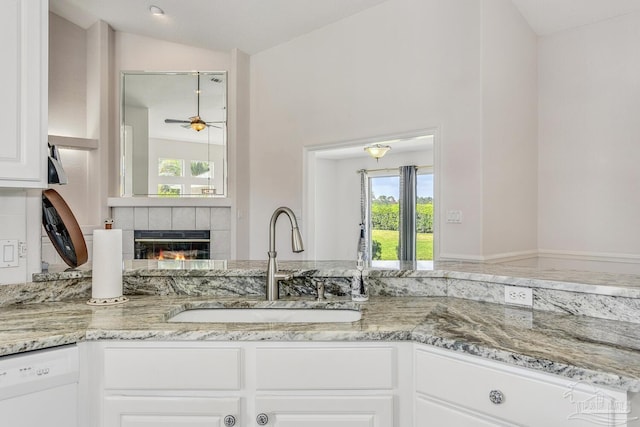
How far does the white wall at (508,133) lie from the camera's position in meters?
3.33

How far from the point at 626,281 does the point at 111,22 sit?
19.1 feet

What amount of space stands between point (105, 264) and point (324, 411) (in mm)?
1051

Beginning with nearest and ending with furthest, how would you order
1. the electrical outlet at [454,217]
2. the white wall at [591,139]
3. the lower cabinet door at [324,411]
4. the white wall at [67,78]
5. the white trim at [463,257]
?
1. the lower cabinet door at [324,411]
2. the white trim at [463,257]
3. the electrical outlet at [454,217]
4. the white wall at [591,139]
5. the white wall at [67,78]

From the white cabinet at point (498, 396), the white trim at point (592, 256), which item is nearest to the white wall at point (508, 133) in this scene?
the white trim at point (592, 256)

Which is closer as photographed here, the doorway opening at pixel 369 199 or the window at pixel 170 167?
the window at pixel 170 167

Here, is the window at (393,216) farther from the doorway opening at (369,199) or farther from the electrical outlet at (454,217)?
the electrical outlet at (454,217)

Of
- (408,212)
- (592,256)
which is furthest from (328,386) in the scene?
(408,212)

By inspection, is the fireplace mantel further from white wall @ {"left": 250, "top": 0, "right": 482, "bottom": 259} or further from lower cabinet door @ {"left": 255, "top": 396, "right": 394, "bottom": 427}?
lower cabinet door @ {"left": 255, "top": 396, "right": 394, "bottom": 427}

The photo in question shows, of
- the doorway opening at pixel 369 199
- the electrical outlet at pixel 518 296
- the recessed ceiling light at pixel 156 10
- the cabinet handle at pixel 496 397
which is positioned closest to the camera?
Result: the cabinet handle at pixel 496 397

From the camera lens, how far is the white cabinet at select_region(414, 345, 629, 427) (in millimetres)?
988

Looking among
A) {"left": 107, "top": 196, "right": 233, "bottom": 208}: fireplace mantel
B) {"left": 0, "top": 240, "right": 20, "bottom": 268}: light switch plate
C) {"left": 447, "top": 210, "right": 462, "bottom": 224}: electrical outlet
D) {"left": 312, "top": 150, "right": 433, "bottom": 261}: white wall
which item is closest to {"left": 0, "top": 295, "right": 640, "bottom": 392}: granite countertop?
{"left": 0, "top": 240, "right": 20, "bottom": 268}: light switch plate

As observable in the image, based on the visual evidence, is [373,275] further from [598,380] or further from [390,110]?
[390,110]

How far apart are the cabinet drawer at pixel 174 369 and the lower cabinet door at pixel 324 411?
13 centimetres

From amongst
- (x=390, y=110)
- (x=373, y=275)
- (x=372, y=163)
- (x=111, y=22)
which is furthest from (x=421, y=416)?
(x=372, y=163)
